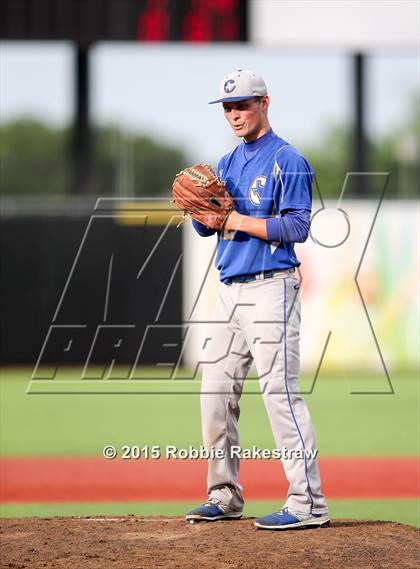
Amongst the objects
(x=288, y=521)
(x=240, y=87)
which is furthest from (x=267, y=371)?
(x=240, y=87)

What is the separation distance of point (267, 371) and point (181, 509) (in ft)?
5.23

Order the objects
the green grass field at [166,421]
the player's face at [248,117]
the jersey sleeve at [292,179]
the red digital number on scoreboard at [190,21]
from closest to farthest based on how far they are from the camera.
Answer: the jersey sleeve at [292,179] < the player's face at [248,117] < the green grass field at [166,421] < the red digital number on scoreboard at [190,21]

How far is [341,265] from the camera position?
14984 mm

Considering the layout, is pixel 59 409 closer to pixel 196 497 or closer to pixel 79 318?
pixel 79 318

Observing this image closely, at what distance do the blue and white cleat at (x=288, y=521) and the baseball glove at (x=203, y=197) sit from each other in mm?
1181

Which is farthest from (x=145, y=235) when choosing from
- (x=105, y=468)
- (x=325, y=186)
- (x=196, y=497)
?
(x=325, y=186)

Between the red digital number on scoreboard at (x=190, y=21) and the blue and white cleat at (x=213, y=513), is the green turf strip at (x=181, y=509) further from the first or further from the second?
the red digital number on scoreboard at (x=190, y=21)

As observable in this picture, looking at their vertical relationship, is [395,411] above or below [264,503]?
below

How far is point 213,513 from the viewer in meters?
4.73

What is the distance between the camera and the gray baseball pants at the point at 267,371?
14.6ft

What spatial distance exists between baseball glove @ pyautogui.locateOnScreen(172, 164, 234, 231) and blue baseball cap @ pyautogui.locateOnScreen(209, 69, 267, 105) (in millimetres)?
324

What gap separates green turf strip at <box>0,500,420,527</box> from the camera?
5.60 meters

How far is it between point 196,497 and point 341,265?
907 centimetres

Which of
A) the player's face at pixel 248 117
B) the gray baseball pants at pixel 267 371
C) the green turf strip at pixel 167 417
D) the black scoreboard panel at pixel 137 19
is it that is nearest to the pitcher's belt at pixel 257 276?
the gray baseball pants at pixel 267 371
